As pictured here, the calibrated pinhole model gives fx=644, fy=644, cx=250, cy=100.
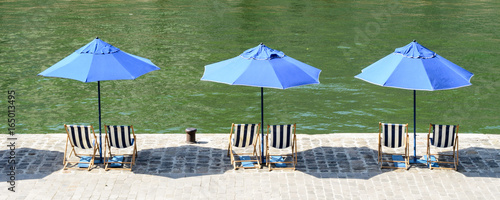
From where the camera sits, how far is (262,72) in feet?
38.6

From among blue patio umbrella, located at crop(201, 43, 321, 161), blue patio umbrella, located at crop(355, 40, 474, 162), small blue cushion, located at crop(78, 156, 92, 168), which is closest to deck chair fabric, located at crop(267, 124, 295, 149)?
blue patio umbrella, located at crop(201, 43, 321, 161)

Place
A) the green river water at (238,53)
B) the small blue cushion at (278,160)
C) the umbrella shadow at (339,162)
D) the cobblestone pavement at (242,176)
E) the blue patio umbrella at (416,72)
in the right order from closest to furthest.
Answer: the cobblestone pavement at (242,176), the blue patio umbrella at (416,72), the umbrella shadow at (339,162), the small blue cushion at (278,160), the green river water at (238,53)

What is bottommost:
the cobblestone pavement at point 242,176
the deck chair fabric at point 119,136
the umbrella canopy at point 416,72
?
the cobblestone pavement at point 242,176

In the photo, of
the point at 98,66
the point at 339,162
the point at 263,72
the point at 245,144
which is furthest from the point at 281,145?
the point at 98,66

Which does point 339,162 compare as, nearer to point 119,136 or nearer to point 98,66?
point 119,136

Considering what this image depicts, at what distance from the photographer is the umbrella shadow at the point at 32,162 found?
39.2 feet

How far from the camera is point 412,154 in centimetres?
1314

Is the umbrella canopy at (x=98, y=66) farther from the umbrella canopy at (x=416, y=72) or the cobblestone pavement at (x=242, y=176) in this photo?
the umbrella canopy at (x=416, y=72)

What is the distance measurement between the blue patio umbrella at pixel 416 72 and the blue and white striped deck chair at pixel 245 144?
2.36 meters

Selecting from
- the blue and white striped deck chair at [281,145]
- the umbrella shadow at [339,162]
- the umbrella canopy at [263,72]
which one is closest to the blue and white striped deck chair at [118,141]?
the umbrella canopy at [263,72]

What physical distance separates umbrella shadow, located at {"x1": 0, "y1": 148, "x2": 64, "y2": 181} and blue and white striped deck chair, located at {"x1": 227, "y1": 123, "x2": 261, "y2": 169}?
334 centimetres

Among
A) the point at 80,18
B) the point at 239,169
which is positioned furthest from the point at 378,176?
the point at 80,18

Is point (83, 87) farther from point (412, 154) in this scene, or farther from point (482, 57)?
point (482, 57)

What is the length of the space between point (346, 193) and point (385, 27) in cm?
2326
